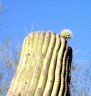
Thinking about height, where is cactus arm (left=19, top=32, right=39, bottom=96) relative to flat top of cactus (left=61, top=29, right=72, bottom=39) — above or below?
Answer: below

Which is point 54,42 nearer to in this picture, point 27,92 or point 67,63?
point 67,63

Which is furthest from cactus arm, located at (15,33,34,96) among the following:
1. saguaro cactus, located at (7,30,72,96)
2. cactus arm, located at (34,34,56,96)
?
cactus arm, located at (34,34,56,96)

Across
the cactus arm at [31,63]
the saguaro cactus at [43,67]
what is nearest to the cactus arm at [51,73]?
the saguaro cactus at [43,67]

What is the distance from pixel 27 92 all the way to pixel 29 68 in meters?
0.20

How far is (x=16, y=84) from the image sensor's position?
274 cm

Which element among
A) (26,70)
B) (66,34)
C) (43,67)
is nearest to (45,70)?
(43,67)

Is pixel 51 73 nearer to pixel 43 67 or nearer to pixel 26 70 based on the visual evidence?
pixel 43 67

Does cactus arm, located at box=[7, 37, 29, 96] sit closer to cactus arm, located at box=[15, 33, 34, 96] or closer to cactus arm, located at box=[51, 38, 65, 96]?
cactus arm, located at box=[15, 33, 34, 96]

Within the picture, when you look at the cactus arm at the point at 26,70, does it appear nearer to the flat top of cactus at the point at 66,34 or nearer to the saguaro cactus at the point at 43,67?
the saguaro cactus at the point at 43,67

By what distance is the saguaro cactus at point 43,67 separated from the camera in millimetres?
2680

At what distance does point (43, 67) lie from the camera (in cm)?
277

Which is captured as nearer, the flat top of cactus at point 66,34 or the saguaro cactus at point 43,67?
the saguaro cactus at point 43,67

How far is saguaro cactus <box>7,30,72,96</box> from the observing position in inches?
105

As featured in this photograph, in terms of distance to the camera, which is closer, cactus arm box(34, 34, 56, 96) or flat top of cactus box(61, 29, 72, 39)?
cactus arm box(34, 34, 56, 96)
